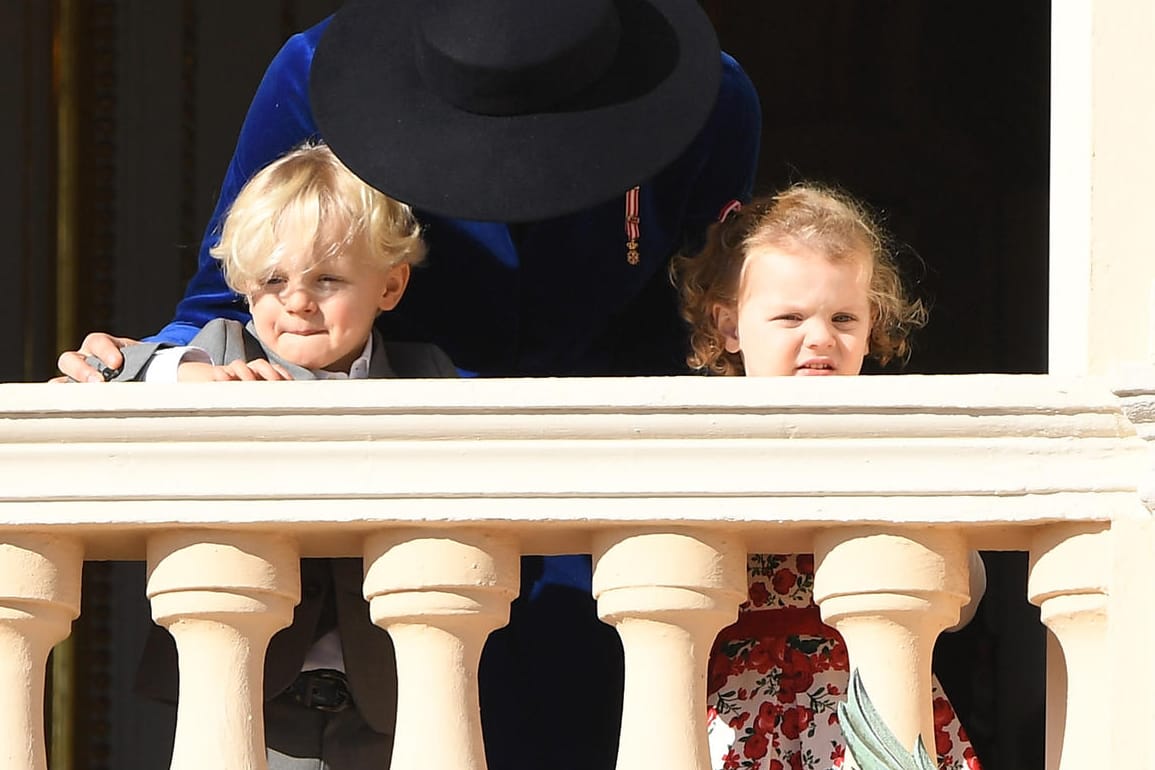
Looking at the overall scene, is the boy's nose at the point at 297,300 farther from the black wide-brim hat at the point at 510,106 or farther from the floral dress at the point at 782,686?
the floral dress at the point at 782,686

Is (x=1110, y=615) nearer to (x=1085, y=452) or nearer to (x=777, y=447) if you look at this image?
(x=1085, y=452)

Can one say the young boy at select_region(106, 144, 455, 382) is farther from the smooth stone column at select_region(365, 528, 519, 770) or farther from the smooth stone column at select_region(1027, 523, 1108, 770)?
the smooth stone column at select_region(1027, 523, 1108, 770)

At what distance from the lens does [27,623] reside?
86.3 inches

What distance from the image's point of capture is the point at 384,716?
2.51 metres

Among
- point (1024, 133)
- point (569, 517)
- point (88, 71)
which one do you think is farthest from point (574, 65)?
point (1024, 133)

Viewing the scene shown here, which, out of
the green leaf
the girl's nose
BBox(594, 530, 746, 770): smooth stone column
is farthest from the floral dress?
the green leaf

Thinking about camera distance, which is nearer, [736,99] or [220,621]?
[220,621]

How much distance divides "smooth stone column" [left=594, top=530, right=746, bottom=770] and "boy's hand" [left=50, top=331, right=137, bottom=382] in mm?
650

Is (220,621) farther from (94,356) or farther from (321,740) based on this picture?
(94,356)

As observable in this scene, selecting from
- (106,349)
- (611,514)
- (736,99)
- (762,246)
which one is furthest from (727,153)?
(611,514)

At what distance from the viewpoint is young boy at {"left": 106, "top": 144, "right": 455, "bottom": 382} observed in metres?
2.66

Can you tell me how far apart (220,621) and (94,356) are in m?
0.53

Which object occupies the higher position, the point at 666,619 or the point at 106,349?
the point at 106,349

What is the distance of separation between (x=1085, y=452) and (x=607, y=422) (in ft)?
1.33
